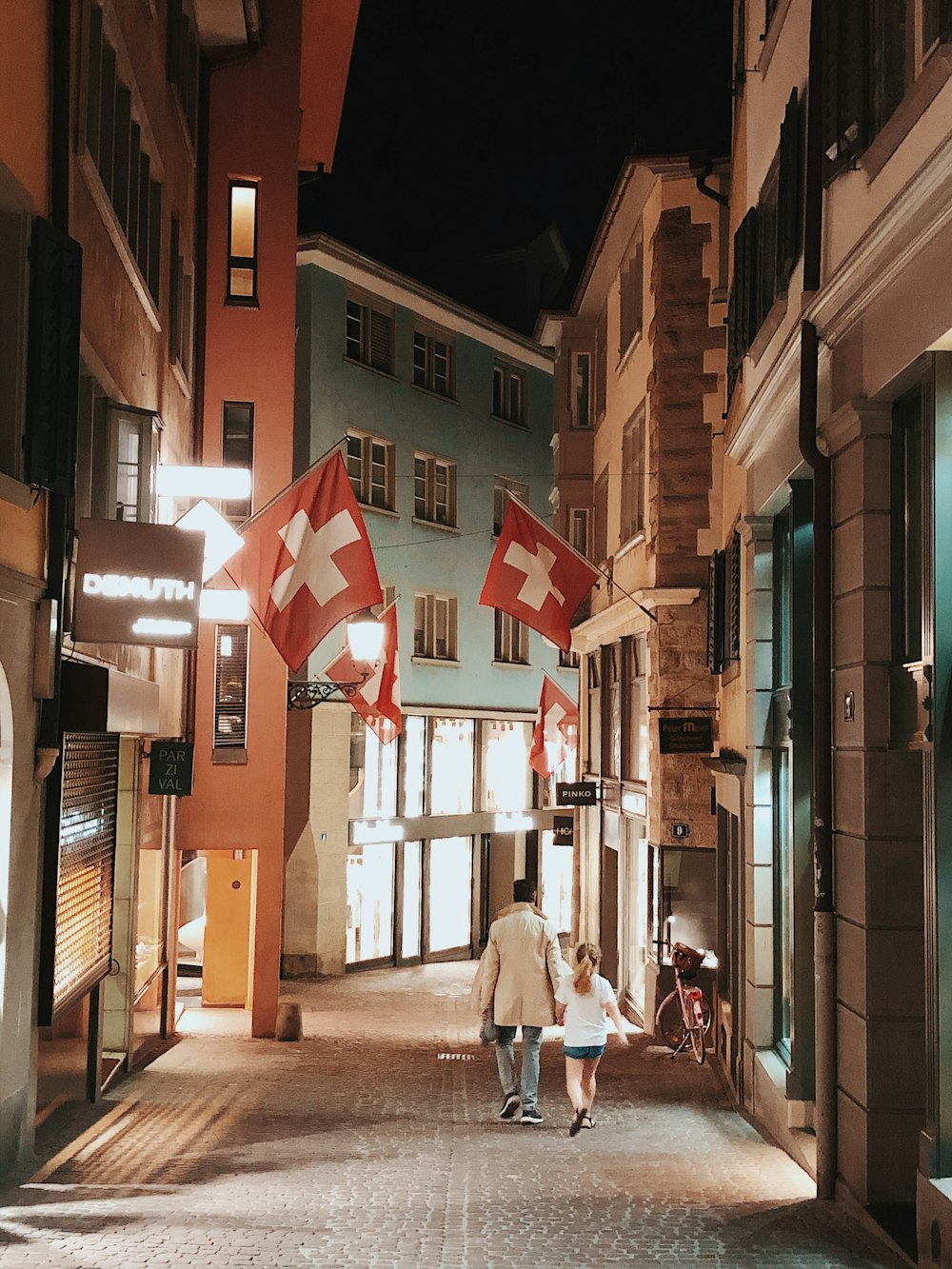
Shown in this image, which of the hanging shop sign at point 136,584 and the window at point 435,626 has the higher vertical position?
the window at point 435,626

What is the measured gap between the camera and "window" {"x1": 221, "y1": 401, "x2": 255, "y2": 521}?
22.1 m

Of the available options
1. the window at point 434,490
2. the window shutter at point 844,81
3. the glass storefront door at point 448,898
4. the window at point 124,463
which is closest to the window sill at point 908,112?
the window shutter at point 844,81

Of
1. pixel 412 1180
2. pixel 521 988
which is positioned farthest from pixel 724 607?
pixel 412 1180

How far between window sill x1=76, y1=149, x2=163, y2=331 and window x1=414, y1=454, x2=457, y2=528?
18395 mm

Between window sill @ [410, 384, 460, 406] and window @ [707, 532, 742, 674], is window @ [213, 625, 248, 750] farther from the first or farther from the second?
window sill @ [410, 384, 460, 406]

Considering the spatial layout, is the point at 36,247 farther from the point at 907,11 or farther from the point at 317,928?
the point at 317,928

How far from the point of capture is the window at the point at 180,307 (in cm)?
1897

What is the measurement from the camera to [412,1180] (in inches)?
419

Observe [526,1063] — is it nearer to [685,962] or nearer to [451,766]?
[685,962]

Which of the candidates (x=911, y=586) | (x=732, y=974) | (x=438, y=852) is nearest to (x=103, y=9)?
(x=911, y=586)

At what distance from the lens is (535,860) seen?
38.6 meters

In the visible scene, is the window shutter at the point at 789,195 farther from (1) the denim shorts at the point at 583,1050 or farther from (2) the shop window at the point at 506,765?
(2) the shop window at the point at 506,765

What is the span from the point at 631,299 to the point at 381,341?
33.9 ft

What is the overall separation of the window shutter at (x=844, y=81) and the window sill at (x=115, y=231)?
5715 mm
